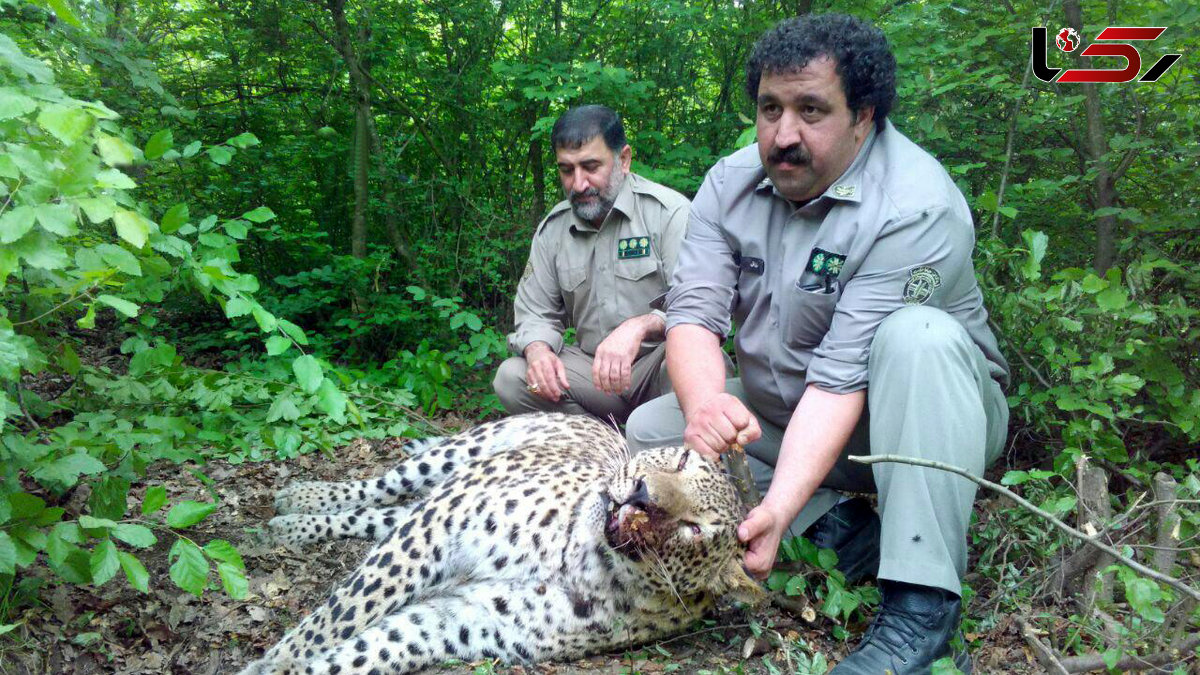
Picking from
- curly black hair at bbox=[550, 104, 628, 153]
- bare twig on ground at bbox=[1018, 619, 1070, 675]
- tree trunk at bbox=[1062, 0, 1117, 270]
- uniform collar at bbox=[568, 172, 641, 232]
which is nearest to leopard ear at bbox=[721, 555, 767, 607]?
bare twig on ground at bbox=[1018, 619, 1070, 675]

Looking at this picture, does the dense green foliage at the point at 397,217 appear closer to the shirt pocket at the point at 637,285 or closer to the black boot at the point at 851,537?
the black boot at the point at 851,537

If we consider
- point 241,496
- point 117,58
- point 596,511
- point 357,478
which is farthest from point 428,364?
point 596,511

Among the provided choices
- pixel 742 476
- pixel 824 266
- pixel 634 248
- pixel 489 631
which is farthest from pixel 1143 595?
pixel 634 248

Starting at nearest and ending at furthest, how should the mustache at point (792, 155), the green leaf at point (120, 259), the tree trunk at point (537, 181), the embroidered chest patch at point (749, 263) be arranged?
the green leaf at point (120, 259) < the mustache at point (792, 155) < the embroidered chest patch at point (749, 263) < the tree trunk at point (537, 181)

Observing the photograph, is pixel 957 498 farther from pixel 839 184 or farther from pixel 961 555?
pixel 839 184

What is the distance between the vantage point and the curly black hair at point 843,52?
319 centimetres

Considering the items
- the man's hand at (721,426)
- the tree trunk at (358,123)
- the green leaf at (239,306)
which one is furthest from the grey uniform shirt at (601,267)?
the tree trunk at (358,123)

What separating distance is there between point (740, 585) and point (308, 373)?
1.68 m

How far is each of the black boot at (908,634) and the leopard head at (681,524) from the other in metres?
0.41

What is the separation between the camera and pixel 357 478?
5.36 metres

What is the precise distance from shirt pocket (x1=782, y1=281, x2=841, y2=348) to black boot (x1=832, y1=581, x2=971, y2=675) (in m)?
1.03

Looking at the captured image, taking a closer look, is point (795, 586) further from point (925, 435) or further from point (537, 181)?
point (537, 181)

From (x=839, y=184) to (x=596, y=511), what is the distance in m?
1.59

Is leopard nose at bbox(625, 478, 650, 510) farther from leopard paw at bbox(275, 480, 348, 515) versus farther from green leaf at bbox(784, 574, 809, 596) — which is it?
leopard paw at bbox(275, 480, 348, 515)
